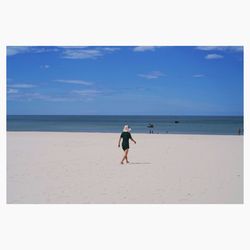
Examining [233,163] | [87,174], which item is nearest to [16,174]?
[87,174]

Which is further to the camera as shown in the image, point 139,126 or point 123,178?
point 139,126

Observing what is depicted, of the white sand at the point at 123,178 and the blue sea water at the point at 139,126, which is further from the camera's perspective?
the blue sea water at the point at 139,126

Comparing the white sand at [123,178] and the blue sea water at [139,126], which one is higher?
the blue sea water at [139,126]

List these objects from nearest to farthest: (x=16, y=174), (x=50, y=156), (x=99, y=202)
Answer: (x=99, y=202) → (x=16, y=174) → (x=50, y=156)

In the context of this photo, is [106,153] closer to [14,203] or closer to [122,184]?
[122,184]

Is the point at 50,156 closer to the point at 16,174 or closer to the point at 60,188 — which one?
the point at 16,174

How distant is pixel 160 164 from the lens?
1410 centimetres

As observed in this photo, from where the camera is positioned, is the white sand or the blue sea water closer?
the white sand

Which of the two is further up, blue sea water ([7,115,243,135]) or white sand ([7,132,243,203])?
blue sea water ([7,115,243,135])
